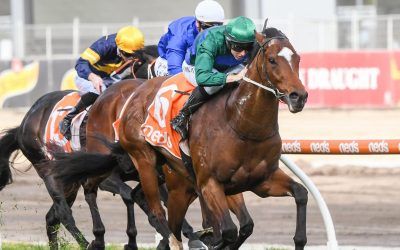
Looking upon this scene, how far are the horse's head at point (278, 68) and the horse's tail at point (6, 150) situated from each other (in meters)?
3.65

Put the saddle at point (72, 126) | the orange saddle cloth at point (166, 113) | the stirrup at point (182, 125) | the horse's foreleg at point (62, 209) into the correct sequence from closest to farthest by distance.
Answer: the stirrup at point (182, 125) < the orange saddle cloth at point (166, 113) < the horse's foreleg at point (62, 209) < the saddle at point (72, 126)

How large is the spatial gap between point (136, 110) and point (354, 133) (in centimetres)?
1032

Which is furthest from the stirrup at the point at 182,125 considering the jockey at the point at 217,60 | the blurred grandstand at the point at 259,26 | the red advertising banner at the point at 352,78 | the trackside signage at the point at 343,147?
the blurred grandstand at the point at 259,26

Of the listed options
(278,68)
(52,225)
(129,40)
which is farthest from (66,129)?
(278,68)

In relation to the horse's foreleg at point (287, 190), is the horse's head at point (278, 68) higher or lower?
higher

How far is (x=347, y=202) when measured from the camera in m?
12.0

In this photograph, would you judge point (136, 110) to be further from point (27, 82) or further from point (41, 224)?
point (27, 82)

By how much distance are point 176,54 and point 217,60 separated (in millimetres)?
1279

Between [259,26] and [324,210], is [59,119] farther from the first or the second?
[259,26]

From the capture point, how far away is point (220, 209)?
261 inches

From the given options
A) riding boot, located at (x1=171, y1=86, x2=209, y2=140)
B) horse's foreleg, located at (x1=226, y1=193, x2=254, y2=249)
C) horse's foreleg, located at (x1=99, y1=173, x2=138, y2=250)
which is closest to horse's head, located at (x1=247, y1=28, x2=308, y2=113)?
riding boot, located at (x1=171, y1=86, x2=209, y2=140)

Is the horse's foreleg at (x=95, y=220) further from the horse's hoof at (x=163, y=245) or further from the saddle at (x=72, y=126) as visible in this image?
the horse's hoof at (x=163, y=245)

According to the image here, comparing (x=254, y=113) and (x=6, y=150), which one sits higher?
(x=254, y=113)

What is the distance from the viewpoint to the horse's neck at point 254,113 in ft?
21.2
